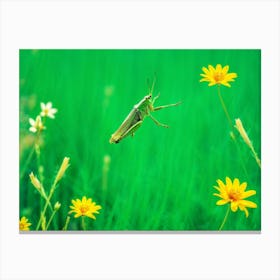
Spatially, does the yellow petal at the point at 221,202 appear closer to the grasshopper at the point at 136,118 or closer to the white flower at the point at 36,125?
the grasshopper at the point at 136,118

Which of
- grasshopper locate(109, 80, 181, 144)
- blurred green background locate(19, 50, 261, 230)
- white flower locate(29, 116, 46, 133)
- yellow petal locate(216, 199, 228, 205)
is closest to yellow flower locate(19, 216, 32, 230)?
blurred green background locate(19, 50, 261, 230)

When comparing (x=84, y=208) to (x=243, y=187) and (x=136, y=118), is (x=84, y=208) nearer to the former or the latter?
(x=136, y=118)

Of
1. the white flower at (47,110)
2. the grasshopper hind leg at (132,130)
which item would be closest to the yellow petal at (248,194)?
the grasshopper hind leg at (132,130)

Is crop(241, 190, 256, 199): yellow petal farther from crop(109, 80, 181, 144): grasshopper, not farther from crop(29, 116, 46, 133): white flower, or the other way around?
crop(29, 116, 46, 133): white flower

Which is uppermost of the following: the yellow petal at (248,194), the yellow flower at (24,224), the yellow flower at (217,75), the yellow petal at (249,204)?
the yellow flower at (217,75)
